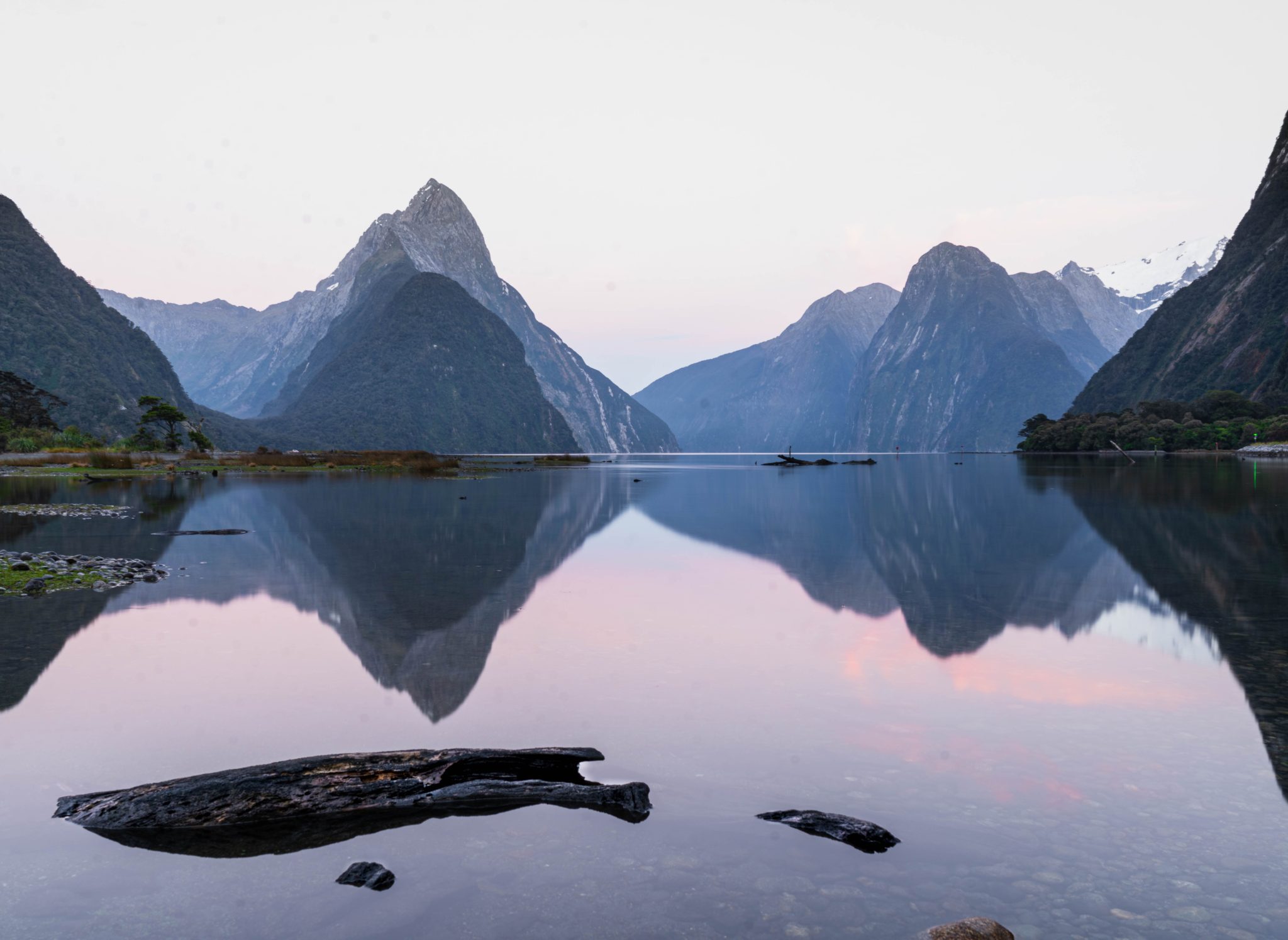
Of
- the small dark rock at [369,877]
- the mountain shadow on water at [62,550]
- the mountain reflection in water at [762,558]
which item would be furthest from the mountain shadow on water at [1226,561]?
the mountain shadow on water at [62,550]

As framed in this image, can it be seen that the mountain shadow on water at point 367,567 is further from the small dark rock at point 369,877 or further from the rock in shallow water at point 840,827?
the rock in shallow water at point 840,827

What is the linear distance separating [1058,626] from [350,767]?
52.0 ft

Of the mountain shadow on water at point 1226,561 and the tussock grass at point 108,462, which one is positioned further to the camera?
the tussock grass at point 108,462

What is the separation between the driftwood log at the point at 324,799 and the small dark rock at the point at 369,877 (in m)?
0.96

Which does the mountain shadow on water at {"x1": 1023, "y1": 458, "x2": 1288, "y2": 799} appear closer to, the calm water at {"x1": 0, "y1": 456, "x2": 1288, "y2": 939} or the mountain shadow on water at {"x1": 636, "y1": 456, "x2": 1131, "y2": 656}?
the calm water at {"x1": 0, "y1": 456, "x2": 1288, "y2": 939}

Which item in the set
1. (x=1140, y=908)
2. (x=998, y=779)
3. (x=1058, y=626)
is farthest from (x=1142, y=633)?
(x=1140, y=908)

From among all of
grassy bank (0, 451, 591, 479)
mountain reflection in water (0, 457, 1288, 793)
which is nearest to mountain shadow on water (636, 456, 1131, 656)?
mountain reflection in water (0, 457, 1288, 793)

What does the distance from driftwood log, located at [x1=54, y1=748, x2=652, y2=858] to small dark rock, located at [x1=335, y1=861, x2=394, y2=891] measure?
3.14 feet

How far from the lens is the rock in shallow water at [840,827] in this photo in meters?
9.08

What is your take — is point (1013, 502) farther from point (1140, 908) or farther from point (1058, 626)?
point (1140, 908)

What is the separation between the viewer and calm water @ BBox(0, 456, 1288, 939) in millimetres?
8094

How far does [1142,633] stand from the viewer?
1923 cm

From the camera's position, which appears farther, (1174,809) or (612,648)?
(612,648)

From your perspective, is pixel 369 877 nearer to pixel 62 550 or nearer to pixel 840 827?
pixel 840 827
